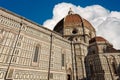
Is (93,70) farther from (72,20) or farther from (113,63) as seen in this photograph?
(72,20)

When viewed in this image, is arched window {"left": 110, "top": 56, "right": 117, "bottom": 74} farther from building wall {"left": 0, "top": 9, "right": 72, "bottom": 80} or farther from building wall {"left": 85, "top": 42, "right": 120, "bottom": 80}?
building wall {"left": 0, "top": 9, "right": 72, "bottom": 80}

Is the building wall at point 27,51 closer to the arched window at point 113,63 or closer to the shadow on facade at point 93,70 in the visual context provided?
the shadow on facade at point 93,70

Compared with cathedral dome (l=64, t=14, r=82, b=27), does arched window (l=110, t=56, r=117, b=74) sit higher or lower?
lower


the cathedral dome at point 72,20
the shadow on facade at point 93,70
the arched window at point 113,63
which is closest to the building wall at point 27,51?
the shadow on facade at point 93,70

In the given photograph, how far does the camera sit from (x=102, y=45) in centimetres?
1955

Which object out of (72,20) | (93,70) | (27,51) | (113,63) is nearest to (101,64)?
(93,70)

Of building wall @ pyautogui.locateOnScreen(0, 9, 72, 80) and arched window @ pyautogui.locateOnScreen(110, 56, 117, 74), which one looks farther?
arched window @ pyautogui.locateOnScreen(110, 56, 117, 74)

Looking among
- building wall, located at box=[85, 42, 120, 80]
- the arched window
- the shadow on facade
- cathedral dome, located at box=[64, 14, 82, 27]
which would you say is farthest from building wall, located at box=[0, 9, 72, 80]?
cathedral dome, located at box=[64, 14, 82, 27]

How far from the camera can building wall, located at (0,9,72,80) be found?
1210 centimetres

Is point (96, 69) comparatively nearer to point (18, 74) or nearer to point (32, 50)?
point (32, 50)

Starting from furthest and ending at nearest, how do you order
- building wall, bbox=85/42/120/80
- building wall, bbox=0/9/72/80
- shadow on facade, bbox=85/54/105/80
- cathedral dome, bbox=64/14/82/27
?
1. cathedral dome, bbox=64/14/82/27
2. shadow on facade, bbox=85/54/105/80
3. building wall, bbox=85/42/120/80
4. building wall, bbox=0/9/72/80

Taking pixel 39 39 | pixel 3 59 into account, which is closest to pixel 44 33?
pixel 39 39

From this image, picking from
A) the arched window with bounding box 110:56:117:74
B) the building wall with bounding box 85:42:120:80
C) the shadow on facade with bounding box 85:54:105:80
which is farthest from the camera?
the arched window with bounding box 110:56:117:74

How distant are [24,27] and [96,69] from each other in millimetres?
14953
